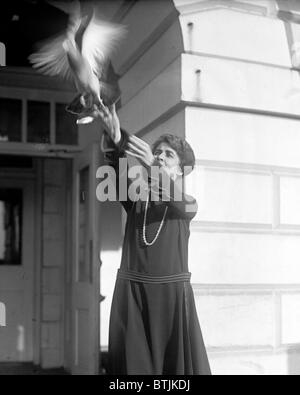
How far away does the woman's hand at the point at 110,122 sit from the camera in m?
2.63

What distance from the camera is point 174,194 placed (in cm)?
272

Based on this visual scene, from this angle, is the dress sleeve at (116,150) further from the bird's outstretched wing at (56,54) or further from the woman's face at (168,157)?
the bird's outstretched wing at (56,54)

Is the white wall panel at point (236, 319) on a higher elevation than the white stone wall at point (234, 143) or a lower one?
lower

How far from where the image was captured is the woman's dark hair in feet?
9.16

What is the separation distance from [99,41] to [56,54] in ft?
0.66

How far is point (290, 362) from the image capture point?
297 centimetres

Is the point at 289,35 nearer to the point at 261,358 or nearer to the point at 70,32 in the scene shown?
the point at 70,32

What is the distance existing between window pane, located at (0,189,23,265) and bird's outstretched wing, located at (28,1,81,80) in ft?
6.38

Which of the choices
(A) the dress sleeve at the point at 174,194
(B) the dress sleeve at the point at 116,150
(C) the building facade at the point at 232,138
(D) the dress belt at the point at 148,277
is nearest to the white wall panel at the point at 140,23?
(C) the building facade at the point at 232,138

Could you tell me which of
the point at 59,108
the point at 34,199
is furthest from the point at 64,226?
the point at 59,108

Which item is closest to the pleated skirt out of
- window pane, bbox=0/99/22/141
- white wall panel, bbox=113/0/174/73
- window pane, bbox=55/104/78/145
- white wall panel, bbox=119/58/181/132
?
white wall panel, bbox=119/58/181/132

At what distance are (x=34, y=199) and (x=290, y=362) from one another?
2.47 meters

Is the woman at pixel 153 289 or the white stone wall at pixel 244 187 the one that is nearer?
the woman at pixel 153 289

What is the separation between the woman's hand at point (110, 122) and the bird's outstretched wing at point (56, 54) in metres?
0.23
